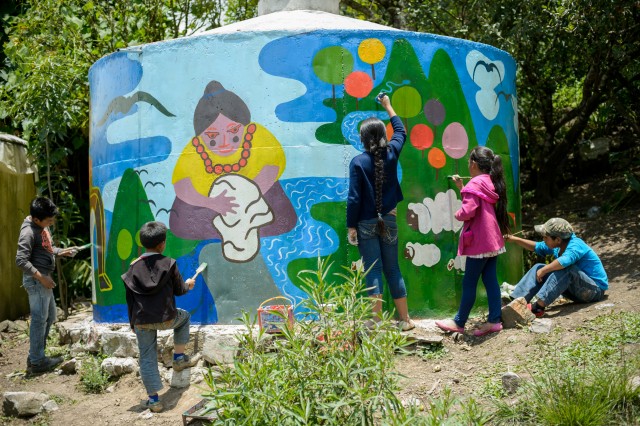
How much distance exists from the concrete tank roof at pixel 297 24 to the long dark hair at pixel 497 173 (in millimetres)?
1537

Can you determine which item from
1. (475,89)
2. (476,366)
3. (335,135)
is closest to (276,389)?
(476,366)

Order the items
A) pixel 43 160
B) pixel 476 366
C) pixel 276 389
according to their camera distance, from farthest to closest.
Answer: pixel 43 160, pixel 476 366, pixel 276 389

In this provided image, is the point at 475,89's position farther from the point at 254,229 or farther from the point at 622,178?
the point at 622,178

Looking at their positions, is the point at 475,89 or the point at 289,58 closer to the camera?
the point at 289,58

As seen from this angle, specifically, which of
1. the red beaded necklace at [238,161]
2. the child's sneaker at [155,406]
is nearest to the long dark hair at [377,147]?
the red beaded necklace at [238,161]

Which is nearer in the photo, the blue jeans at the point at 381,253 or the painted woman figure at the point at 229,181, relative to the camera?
the blue jeans at the point at 381,253

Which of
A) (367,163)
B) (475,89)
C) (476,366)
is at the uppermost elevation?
(475,89)

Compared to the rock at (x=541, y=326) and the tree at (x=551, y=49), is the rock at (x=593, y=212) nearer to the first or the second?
the tree at (x=551, y=49)

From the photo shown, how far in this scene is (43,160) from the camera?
376 inches

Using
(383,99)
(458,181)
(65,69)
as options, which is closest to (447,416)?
(458,181)

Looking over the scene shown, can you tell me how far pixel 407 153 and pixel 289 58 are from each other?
139 centimetres

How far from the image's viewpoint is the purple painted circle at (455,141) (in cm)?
686

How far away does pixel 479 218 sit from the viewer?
611 cm

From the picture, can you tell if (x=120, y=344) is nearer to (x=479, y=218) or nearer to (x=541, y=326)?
(x=479, y=218)
